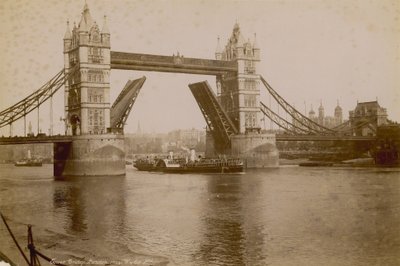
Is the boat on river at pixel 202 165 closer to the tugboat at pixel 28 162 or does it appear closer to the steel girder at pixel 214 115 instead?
the steel girder at pixel 214 115

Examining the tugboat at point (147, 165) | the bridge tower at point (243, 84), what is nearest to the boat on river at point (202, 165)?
the tugboat at point (147, 165)

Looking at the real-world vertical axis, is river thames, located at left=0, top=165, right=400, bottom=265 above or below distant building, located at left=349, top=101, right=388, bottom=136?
below

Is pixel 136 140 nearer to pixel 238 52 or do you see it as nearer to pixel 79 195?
pixel 238 52

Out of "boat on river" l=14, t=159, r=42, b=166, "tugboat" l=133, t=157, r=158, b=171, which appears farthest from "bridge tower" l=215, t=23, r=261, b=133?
"boat on river" l=14, t=159, r=42, b=166

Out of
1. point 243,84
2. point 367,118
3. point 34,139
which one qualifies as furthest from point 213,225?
point 367,118

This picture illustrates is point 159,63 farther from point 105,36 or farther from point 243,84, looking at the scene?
point 243,84

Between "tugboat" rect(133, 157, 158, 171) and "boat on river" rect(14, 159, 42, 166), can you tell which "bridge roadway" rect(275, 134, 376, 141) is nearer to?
"tugboat" rect(133, 157, 158, 171)

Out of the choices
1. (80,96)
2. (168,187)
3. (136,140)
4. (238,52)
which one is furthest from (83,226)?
(136,140)
